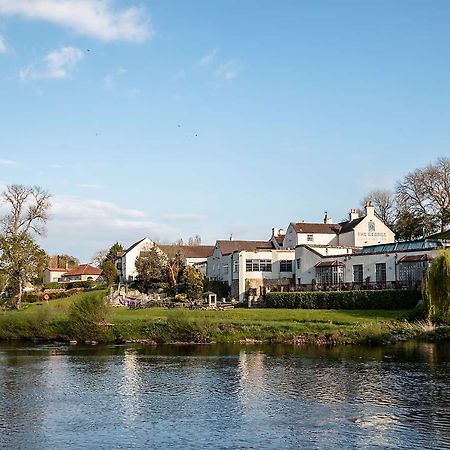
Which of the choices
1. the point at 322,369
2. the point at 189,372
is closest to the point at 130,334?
the point at 189,372

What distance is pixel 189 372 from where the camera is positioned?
1291 inches

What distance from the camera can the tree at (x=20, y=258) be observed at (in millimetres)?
70812

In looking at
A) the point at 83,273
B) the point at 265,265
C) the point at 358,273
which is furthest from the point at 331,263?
the point at 83,273

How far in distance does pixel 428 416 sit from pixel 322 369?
10599 mm

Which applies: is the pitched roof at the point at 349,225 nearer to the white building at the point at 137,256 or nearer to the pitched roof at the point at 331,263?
the pitched roof at the point at 331,263

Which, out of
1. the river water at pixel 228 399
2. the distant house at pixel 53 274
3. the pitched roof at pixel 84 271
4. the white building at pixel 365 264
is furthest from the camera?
the distant house at pixel 53 274

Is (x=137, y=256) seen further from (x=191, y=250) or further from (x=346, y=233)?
(x=346, y=233)

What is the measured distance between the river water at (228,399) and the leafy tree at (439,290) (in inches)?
285

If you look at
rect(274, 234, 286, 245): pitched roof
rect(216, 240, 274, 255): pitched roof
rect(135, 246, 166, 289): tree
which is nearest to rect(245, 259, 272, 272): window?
rect(216, 240, 274, 255): pitched roof

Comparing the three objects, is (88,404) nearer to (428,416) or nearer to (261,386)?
(261,386)

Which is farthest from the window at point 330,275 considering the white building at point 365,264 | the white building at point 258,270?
the white building at point 258,270

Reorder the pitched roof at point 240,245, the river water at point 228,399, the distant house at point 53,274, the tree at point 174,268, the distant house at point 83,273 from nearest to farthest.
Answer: the river water at point 228,399 < the pitched roof at point 240,245 < the tree at point 174,268 < the distant house at point 83,273 < the distant house at point 53,274

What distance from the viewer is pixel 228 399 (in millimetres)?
25906

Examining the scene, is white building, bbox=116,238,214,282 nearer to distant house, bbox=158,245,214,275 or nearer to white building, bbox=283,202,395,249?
distant house, bbox=158,245,214,275
